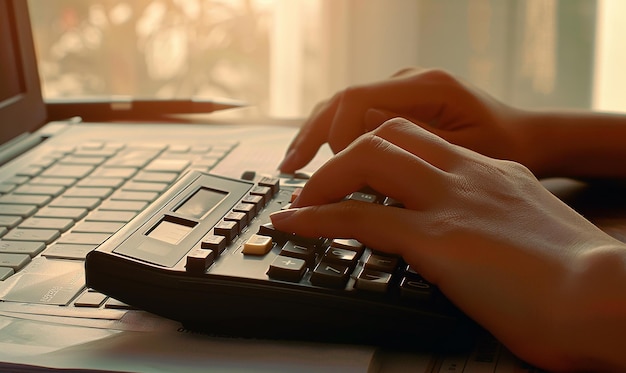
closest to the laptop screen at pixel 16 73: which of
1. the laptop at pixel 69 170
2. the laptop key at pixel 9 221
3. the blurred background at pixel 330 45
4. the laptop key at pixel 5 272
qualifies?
the laptop at pixel 69 170

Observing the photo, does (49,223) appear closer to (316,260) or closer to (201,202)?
(201,202)

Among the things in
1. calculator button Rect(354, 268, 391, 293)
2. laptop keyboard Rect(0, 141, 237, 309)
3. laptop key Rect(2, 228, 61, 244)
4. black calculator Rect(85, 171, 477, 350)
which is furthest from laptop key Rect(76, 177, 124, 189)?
calculator button Rect(354, 268, 391, 293)

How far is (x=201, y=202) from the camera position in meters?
0.55

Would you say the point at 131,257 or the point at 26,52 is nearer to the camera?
the point at 131,257

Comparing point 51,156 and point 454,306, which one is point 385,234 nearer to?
point 454,306

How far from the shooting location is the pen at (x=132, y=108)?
3.27 ft

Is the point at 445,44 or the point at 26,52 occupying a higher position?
the point at 26,52

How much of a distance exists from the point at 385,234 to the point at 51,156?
461 millimetres

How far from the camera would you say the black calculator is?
1.37 feet

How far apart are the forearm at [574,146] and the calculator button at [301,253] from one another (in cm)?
33

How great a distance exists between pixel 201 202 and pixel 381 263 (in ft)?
0.52

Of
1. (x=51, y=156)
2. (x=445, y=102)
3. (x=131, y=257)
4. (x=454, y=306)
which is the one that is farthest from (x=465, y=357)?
(x=51, y=156)

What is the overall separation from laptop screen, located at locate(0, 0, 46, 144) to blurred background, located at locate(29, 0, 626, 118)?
3.00ft

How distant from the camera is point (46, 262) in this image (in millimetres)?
533
